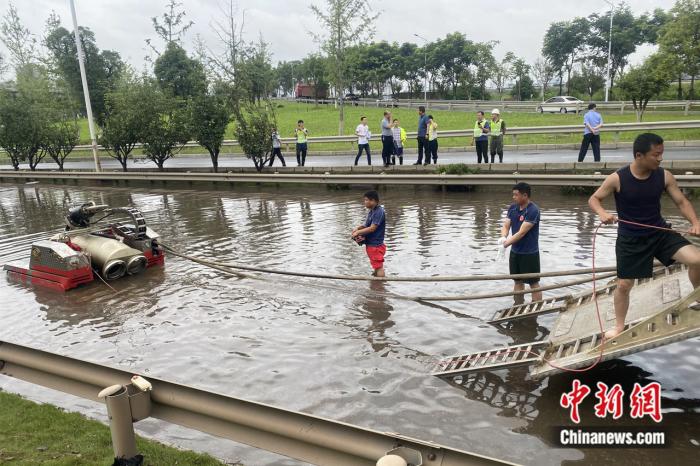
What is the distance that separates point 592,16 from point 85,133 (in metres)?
52.8

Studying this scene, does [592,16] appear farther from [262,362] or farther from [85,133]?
[262,362]

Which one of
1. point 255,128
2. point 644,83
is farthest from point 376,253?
point 644,83

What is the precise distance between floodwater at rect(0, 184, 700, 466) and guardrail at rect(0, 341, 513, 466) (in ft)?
4.30

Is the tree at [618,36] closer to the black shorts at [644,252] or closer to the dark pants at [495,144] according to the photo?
the dark pants at [495,144]

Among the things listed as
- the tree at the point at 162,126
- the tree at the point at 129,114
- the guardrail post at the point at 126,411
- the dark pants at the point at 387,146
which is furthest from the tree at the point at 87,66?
the guardrail post at the point at 126,411

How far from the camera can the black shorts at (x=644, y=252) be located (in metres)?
4.89

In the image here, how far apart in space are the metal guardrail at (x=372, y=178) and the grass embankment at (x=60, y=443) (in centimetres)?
1292

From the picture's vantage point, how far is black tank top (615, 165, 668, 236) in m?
4.85

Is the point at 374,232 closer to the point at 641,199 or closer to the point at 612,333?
the point at 612,333

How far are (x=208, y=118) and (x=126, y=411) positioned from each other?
833 inches

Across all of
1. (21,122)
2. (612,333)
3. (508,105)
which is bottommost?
(612,333)

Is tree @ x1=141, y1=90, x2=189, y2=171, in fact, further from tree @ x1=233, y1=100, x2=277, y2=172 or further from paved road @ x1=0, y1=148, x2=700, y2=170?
paved road @ x1=0, y1=148, x2=700, y2=170

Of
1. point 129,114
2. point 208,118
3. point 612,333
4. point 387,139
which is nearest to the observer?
point 612,333

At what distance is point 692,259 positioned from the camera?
4.63 metres
